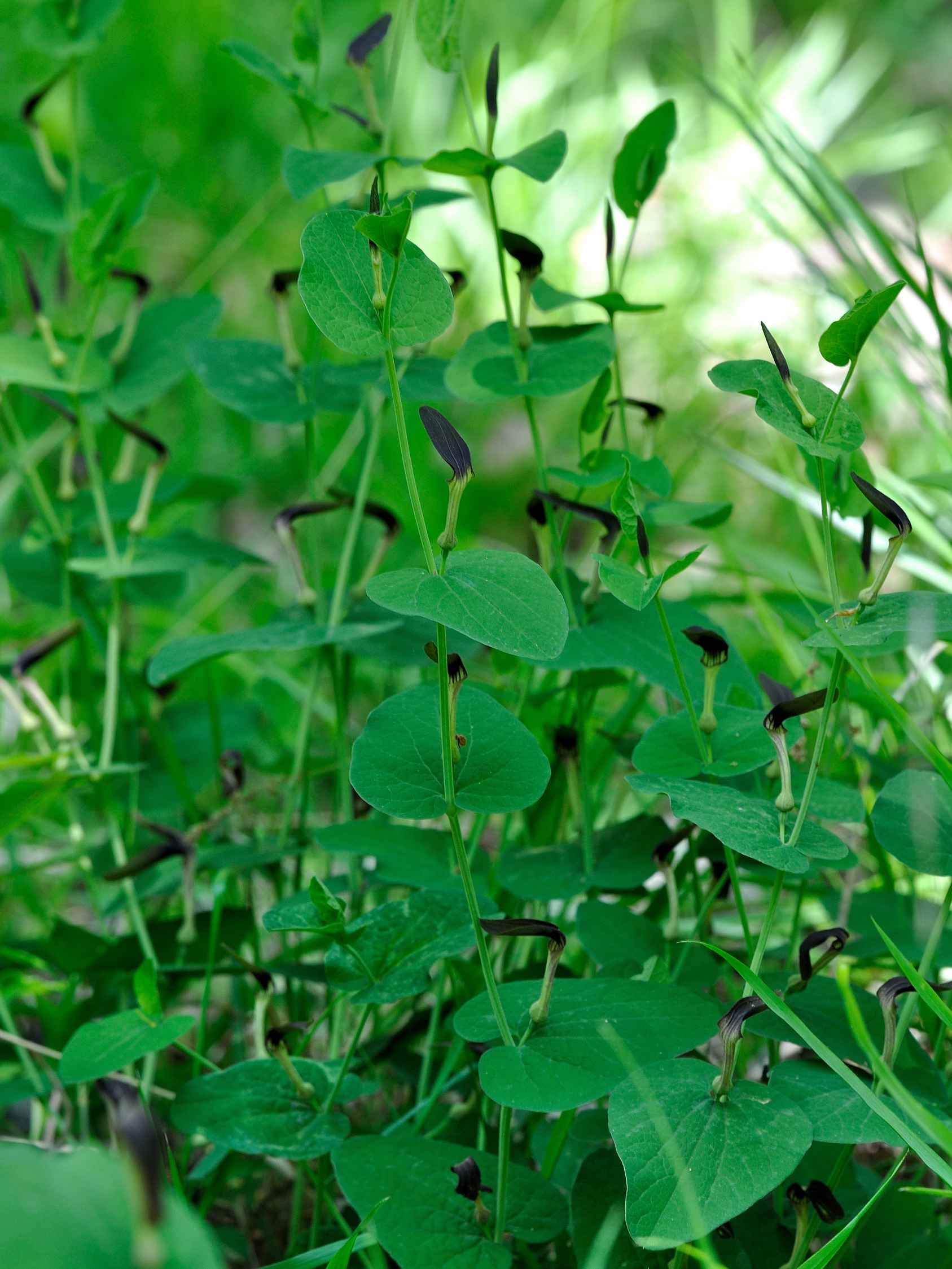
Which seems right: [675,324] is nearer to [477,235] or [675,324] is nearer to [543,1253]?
[477,235]

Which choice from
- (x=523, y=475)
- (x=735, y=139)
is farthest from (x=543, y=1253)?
(x=735, y=139)

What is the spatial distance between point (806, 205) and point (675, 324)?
1057mm

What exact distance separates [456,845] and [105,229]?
389 mm

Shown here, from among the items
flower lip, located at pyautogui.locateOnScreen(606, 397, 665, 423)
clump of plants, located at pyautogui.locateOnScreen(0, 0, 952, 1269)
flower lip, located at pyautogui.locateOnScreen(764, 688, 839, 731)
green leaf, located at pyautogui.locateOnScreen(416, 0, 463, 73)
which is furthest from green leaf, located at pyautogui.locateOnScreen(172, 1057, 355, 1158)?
green leaf, located at pyautogui.locateOnScreen(416, 0, 463, 73)

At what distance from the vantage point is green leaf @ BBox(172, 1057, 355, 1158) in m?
0.42

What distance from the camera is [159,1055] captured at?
65 cm

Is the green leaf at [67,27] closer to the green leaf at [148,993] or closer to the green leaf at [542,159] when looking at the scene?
the green leaf at [542,159]

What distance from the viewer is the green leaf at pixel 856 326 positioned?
341 mm

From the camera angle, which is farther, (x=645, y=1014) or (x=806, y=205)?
(x=806, y=205)

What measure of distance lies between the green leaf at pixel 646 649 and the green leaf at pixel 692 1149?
0.59 feet

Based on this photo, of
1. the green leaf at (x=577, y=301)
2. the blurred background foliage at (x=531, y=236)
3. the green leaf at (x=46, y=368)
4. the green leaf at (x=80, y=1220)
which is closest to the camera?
the green leaf at (x=80, y=1220)

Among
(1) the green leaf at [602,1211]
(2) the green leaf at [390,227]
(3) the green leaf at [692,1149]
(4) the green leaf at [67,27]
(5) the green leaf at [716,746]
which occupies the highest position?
(4) the green leaf at [67,27]

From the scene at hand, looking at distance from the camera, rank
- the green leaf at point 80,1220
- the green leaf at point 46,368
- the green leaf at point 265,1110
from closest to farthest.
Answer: the green leaf at point 80,1220, the green leaf at point 265,1110, the green leaf at point 46,368

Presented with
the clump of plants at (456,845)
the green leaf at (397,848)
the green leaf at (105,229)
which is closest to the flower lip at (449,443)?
the clump of plants at (456,845)
